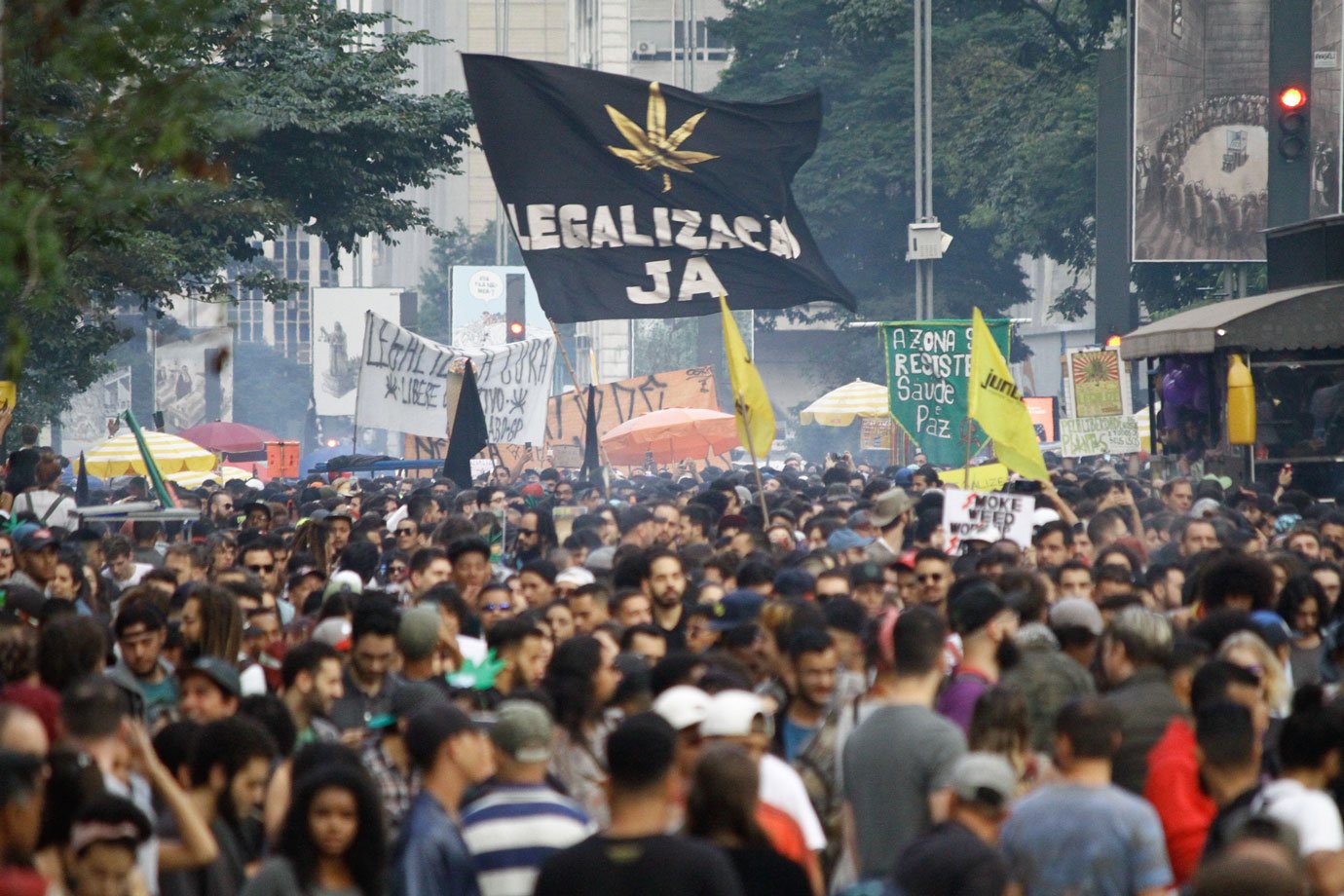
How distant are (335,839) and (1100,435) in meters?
19.8

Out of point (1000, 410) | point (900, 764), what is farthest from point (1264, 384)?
point (900, 764)

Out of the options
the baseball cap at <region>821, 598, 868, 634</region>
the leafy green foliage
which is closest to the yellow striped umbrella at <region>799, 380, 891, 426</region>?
the baseball cap at <region>821, 598, 868, 634</region>

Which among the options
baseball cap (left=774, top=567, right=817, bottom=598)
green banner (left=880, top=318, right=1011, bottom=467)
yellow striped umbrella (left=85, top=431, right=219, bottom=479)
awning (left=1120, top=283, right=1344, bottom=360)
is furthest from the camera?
yellow striped umbrella (left=85, top=431, right=219, bottom=479)

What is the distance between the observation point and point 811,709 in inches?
276

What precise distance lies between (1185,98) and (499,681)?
1916cm

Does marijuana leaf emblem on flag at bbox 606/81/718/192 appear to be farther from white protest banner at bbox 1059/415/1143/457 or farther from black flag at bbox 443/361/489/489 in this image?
white protest banner at bbox 1059/415/1143/457

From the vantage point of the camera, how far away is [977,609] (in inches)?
279

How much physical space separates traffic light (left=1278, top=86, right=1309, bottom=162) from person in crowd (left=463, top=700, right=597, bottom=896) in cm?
1642

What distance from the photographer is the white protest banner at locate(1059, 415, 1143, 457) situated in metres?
23.8

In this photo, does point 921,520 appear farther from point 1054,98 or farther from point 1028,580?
point 1054,98

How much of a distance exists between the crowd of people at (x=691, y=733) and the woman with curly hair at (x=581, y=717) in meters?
0.01

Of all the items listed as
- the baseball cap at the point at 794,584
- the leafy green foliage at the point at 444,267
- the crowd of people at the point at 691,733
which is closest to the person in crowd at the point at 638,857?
the crowd of people at the point at 691,733

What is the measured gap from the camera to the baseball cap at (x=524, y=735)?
213 inches

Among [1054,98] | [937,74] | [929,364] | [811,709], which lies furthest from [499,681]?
[937,74]
